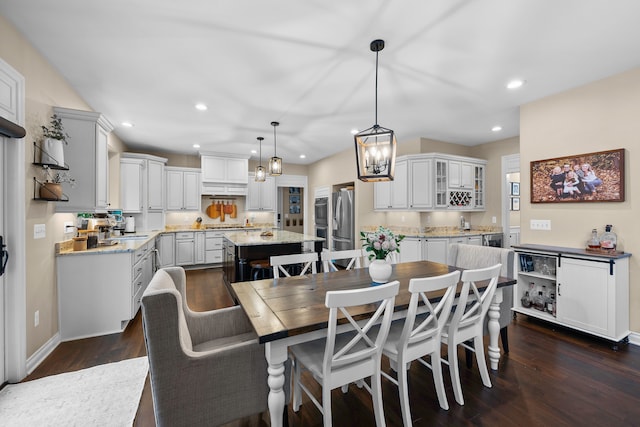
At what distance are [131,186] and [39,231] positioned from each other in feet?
10.5

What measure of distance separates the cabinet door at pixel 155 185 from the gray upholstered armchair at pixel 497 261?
561 centimetres

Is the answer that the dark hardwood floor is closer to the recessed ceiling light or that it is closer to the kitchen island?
the kitchen island

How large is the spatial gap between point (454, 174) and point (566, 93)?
209 centimetres

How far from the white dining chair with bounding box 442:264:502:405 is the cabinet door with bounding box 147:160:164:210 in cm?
582

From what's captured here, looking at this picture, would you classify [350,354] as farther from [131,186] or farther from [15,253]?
[131,186]

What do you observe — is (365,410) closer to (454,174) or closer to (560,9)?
(560,9)

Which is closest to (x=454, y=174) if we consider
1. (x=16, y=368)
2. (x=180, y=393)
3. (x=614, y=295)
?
(x=614, y=295)

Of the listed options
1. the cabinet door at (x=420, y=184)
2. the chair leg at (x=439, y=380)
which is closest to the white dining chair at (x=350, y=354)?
the chair leg at (x=439, y=380)

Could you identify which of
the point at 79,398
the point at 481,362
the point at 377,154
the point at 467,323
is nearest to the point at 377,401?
the point at 467,323

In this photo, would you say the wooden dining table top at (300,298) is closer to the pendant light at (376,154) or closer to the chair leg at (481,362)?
the chair leg at (481,362)

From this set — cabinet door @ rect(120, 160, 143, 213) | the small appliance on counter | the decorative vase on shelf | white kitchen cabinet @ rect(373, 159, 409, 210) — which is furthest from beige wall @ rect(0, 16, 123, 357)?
white kitchen cabinet @ rect(373, 159, 409, 210)

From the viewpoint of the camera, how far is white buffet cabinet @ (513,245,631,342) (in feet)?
8.59

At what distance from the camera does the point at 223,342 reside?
5.99 feet

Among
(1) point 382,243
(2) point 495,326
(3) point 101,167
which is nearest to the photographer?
(1) point 382,243
